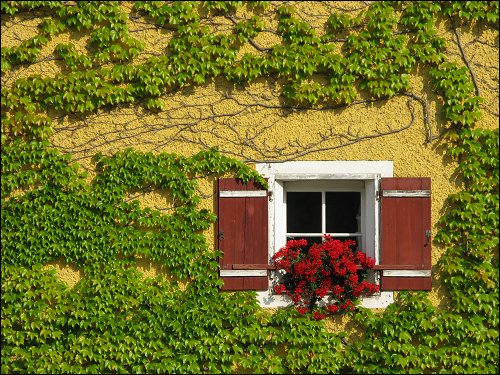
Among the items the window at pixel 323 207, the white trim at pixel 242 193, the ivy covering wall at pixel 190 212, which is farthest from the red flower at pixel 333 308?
Result: the white trim at pixel 242 193

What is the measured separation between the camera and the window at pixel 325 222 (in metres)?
6.09

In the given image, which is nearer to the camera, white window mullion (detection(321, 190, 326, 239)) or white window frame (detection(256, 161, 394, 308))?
white window frame (detection(256, 161, 394, 308))

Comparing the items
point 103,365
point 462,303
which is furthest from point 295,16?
point 103,365

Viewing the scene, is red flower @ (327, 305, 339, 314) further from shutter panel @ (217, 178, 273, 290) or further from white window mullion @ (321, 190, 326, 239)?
white window mullion @ (321, 190, 326, 239)

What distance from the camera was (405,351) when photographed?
6004 mm

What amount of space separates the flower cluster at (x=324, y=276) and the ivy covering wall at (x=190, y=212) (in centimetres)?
16

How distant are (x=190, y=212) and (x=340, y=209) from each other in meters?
1.34

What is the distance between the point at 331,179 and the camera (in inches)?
247

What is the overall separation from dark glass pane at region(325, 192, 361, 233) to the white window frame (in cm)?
16

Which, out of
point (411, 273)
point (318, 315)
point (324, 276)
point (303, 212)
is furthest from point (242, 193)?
point (411, 273)

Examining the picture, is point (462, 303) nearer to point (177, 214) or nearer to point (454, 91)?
point (454, 91)

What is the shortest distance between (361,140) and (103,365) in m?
2.92

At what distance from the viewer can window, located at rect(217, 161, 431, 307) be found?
609 centimetres

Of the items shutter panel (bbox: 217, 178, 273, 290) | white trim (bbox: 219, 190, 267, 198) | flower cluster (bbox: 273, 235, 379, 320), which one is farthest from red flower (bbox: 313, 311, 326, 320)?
white trim (bbox: 219, 190, 267, 198)
